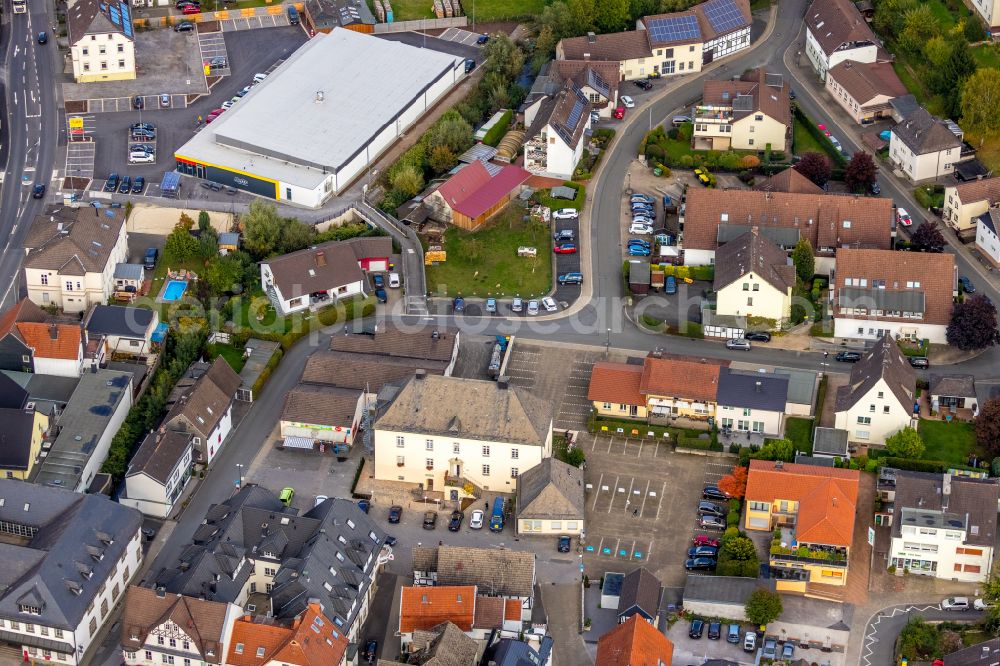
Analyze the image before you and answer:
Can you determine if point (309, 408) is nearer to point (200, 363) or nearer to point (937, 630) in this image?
point (200, 363)

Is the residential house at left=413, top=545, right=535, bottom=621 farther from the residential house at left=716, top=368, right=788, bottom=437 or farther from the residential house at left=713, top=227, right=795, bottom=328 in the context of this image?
the residential house at left=713, top=227, right=795, bottom=328

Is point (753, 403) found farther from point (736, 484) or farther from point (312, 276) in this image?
point (312, 276)

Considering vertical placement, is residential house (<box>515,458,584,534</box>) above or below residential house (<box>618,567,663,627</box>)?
above

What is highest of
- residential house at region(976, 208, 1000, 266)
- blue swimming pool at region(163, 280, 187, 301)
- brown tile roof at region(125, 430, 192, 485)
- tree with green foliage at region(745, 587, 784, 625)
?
residential house at region(976, 208, 1000, 266)

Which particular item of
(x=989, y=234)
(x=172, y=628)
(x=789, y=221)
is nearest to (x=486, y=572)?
(x=172, y=628)

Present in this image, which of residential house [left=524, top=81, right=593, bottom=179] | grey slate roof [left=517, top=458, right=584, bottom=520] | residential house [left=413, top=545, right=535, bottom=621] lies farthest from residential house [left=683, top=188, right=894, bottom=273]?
residential house [left=413, top=545, right=535, bottom=621]

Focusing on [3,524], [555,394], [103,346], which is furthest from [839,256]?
[3,524]

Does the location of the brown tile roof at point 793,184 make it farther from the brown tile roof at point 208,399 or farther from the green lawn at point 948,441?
the brown tile roof at point 208,399
